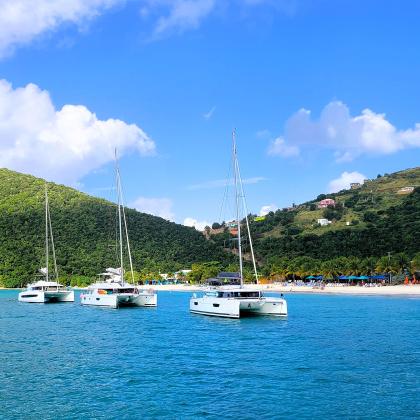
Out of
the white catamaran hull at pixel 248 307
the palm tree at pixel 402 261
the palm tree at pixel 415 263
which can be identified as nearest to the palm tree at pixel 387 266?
the palm tree at pixel 402 261

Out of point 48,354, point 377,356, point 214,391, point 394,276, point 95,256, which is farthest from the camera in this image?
point 95,256

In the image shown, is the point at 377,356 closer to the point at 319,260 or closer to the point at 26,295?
the point at 26,295

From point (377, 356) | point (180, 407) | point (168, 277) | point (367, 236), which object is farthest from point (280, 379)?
point (168, 277)

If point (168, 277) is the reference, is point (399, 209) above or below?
above

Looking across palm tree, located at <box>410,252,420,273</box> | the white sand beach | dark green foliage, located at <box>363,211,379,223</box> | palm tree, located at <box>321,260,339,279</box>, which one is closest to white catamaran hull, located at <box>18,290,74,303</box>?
the white sand beach

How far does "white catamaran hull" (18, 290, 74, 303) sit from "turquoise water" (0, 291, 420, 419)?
1427 inches

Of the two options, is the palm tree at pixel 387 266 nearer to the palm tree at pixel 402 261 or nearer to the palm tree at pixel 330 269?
the palm tree at pixel 402 261

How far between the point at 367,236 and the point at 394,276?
29.3 m

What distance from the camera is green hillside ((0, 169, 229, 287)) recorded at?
6373 inches

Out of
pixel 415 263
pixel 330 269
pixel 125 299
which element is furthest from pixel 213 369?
pixel 330 269

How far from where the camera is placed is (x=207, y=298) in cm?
6172

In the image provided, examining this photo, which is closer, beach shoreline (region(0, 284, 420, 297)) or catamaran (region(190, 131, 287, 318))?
catamaran (region(190, 131, 287, 318))

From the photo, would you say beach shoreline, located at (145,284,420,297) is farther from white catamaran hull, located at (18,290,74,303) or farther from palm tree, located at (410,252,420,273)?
white catamaran hull, located at (18,290,74,303)

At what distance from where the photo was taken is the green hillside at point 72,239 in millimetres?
161875
